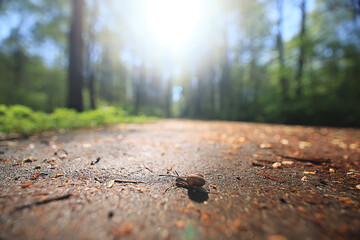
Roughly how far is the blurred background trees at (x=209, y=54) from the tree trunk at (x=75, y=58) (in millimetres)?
34

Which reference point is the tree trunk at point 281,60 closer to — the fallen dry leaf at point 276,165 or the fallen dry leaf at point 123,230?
the fallen dry leaf at point 276,165

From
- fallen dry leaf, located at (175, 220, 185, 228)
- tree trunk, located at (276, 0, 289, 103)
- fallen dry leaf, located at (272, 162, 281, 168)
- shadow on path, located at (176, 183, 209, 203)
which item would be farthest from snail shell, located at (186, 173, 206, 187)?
tree trunk, located at (276, 0, 289, 103)

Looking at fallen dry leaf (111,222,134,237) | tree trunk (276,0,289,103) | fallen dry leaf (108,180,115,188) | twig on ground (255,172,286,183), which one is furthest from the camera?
tree trunk (276,0,289,103)

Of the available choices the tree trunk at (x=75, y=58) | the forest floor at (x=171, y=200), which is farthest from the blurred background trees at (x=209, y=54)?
the forest floor at (x=171, y=200)

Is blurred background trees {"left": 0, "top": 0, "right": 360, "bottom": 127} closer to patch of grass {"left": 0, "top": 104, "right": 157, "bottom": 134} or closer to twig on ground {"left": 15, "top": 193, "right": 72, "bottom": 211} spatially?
patch of grass {"left": 0, "top": 104, "right": 157, "bottom": 134}

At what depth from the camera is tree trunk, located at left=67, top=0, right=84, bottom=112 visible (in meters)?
5.45

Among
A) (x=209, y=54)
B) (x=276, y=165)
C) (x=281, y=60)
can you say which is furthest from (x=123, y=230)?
(x=209, y=54)

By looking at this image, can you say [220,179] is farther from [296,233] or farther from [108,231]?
[108,231]

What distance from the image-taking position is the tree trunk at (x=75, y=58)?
215 inches

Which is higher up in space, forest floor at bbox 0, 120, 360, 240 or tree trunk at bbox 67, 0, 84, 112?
tree trunk at bbox 67, 0, 84, 112

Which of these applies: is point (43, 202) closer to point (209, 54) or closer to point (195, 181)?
point (195, 181)

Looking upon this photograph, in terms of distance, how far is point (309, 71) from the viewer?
25.8 feet

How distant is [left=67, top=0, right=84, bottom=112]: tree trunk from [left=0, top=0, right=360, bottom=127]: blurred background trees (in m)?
0.03

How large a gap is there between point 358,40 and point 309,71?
258cm
